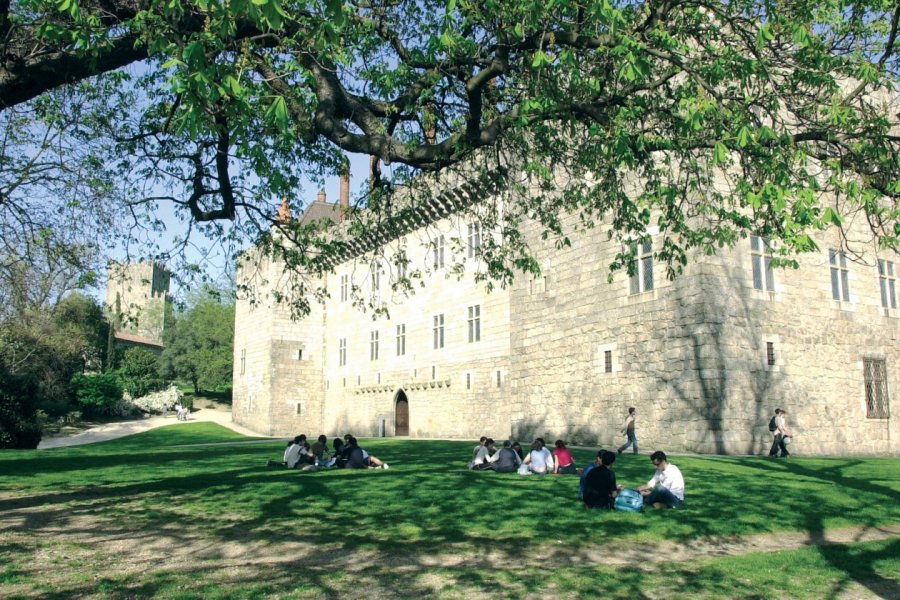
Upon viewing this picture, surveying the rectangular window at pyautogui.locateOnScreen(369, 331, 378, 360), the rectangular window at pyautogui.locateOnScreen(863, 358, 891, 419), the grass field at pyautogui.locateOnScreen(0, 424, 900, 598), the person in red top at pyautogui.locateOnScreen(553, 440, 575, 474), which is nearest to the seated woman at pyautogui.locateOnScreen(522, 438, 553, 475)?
the person in red top at pyautogui.locateOnScreen(553, 440, 575, 474)

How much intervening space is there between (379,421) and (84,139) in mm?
24907

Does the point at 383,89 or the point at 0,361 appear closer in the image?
the point at 383,89

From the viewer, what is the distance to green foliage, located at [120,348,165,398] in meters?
55.3

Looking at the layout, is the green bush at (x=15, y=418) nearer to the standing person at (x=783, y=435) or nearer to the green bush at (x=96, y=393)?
the standing person at (x=783, y=435)

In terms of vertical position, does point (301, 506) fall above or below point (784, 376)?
below

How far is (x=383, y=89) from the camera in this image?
10805mm

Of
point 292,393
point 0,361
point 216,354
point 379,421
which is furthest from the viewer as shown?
point 216,354

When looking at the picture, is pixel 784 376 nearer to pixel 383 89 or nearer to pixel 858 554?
pixel 858 554

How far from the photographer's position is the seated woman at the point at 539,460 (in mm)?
13906

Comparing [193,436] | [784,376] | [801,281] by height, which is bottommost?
[193,436]

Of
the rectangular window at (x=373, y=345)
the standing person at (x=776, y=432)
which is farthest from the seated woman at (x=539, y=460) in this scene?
the rectangular window at (x=373, y=345)

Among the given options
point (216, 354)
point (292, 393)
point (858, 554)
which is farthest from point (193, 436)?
point (858, 554)

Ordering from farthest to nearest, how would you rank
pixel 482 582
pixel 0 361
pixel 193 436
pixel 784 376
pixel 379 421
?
pixel 193 436 → pixel 379 421 → pixel 0 361 → pixel 784 376 → pixel 482 582

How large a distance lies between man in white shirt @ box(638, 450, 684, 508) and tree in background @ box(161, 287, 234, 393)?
56067 millimetres
